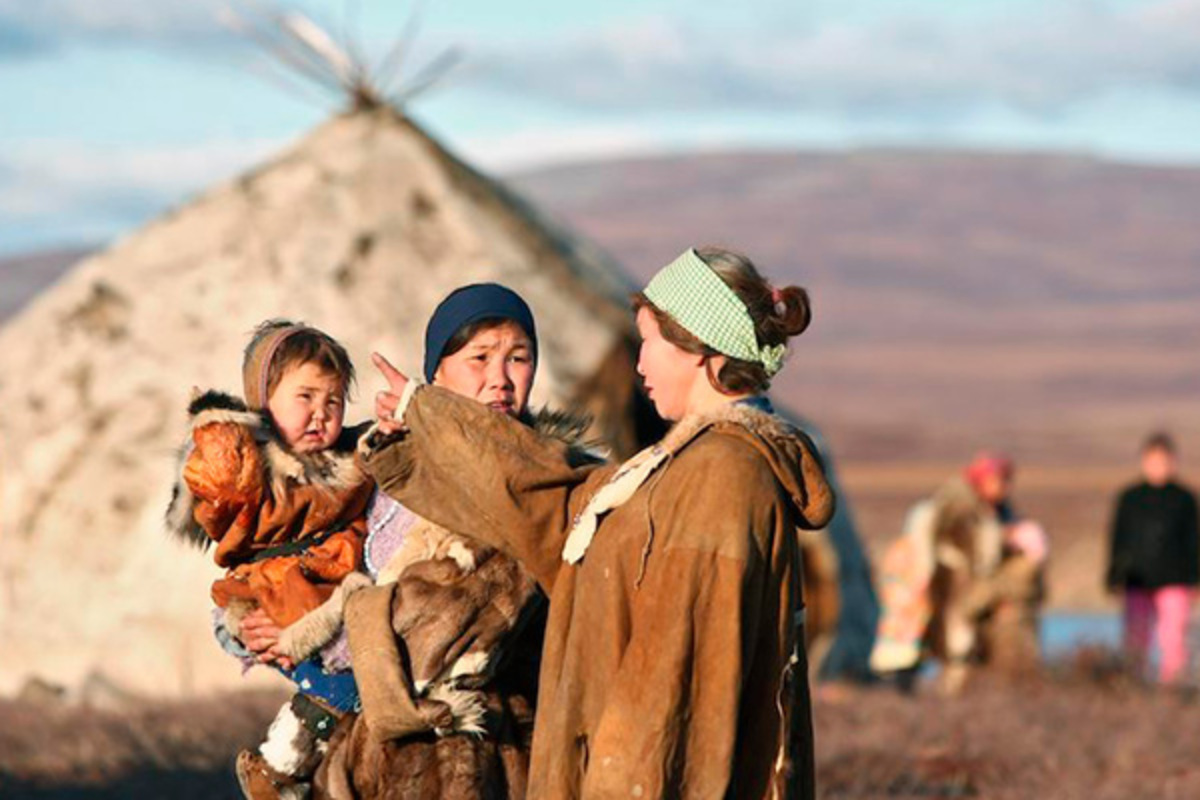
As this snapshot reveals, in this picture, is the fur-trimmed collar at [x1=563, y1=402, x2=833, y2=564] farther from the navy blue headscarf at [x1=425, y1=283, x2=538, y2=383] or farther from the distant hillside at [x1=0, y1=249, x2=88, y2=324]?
the distant hillside at [x1=0, y1=249, x2=88, y2=324]

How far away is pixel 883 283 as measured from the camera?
12800 centimetres

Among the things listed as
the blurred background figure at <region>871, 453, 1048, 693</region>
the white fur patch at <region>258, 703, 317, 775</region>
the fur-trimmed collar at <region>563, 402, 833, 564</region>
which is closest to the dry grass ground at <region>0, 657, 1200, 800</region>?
the blurred background figure at <region>871, 453, 1048, 693</region>

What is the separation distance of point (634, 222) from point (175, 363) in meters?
124

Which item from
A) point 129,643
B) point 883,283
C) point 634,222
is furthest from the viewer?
point 634,222

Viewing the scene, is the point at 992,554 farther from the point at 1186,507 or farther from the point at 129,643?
the point at 129,643

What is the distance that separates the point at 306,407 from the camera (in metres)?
5.00

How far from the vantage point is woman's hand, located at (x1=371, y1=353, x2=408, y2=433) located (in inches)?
181

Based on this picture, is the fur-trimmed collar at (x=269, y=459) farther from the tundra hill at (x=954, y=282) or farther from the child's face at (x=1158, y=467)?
the tundra hill at (x=954, y=282)

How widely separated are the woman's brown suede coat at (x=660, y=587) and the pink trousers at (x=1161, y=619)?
9.67 metres

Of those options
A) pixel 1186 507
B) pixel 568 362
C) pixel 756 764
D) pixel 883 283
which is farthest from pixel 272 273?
pixel 883 283

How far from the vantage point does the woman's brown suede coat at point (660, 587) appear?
4164 mm

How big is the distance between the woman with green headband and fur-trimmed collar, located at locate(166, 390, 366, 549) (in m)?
0.36

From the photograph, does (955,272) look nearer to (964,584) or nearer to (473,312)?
(964,584)

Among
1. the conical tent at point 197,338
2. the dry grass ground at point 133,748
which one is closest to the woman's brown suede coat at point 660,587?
the dry grass ground at point 133,748
